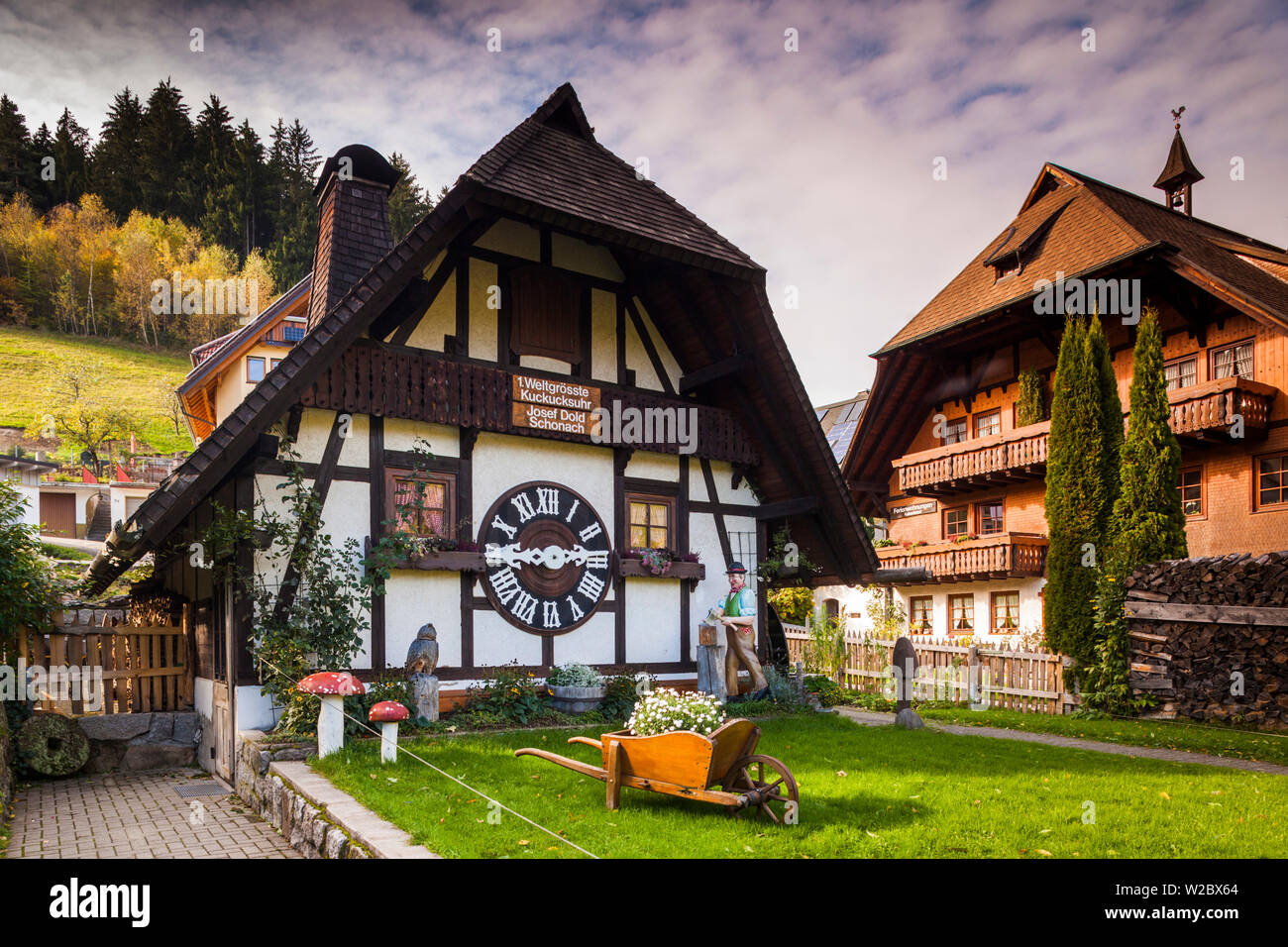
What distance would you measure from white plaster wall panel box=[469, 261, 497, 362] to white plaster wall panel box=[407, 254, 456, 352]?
0.25m

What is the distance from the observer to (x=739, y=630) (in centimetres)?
1184

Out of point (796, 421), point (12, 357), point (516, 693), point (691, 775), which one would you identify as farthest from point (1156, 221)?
point (12, 357)

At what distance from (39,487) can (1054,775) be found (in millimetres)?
50424

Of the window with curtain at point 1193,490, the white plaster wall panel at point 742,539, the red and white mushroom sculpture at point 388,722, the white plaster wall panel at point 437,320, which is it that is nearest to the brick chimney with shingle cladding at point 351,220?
the white plaster wall panel at point 437,320

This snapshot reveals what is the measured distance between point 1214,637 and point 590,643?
31.8 ft

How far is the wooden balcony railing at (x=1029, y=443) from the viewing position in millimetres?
18031

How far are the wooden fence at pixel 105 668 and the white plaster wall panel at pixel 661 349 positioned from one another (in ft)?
24.5

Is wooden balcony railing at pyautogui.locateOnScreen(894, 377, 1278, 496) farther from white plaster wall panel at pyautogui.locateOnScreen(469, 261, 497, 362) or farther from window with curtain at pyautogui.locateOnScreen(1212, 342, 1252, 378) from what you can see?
white plaster wall panel at pyautogui.locateOnScreen(469, 261, 497, 362)

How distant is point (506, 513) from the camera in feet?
36.7

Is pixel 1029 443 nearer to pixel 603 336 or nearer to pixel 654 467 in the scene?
pixel 654 467

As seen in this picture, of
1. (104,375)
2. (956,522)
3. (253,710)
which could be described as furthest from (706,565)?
(104,375)

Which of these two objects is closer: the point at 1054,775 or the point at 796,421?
the point at 1054,775

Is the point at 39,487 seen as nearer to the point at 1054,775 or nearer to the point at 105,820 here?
the point at 105,820

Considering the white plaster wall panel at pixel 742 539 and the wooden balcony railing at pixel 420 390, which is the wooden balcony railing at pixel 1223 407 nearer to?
the white plaster wall panel at pixel 742 539
